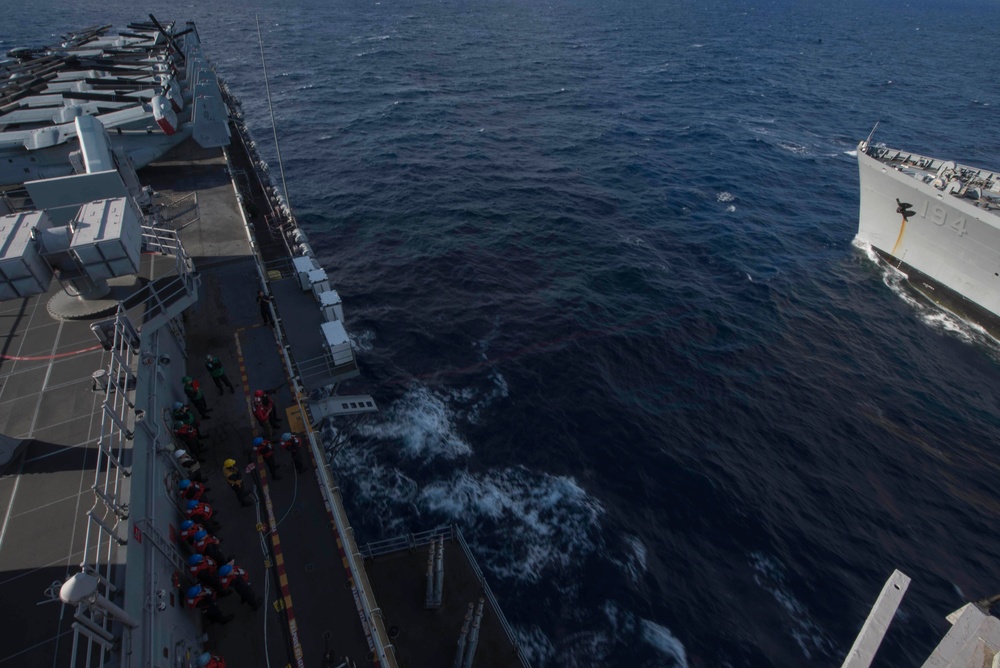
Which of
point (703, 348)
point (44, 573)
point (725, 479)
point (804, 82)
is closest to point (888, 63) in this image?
point (804, 82)

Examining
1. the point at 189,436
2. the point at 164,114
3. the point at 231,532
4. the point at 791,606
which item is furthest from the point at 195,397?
the point at 164,114

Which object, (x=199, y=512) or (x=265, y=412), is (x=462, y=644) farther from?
(x=265, y=412)

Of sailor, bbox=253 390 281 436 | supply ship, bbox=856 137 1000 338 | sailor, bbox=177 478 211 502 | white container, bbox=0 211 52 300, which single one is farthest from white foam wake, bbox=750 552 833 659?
supply ship, bbox=856 137 1000 338

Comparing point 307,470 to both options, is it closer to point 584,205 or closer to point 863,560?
point 863,560

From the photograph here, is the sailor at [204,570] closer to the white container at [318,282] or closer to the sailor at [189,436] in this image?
the sailor at [189,436]

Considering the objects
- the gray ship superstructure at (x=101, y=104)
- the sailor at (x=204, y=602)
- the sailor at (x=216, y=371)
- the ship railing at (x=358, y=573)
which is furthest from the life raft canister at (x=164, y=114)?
the sailor at (x=204, y=602)

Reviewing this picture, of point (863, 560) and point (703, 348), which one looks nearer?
point (863, 560)

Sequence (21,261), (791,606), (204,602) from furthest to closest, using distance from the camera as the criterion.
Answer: (791,606) < (21,261) < (204,602)
